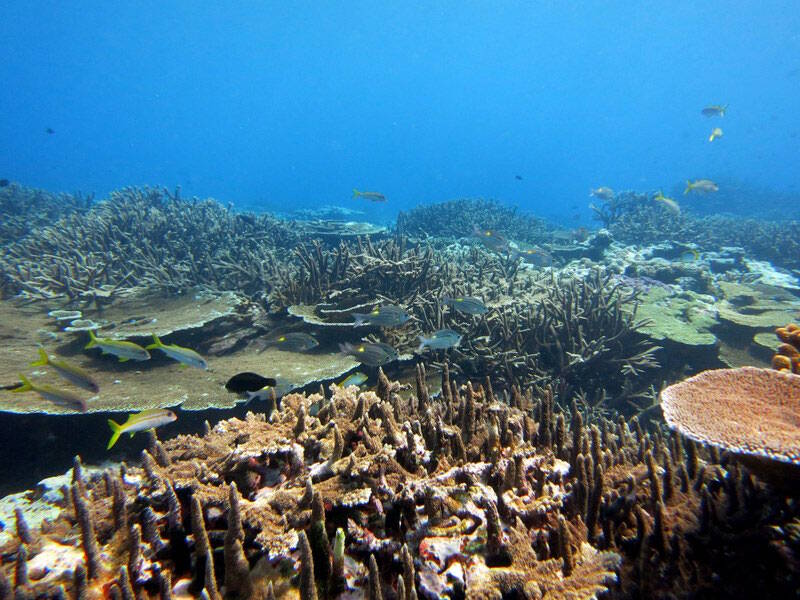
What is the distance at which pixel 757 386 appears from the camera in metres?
2.37

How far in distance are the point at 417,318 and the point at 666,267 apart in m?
8.59

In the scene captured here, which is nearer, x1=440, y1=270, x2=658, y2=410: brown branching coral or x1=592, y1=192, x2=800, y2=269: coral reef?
x1=440, y1=270, x2=658, y2=410: brown branching coral

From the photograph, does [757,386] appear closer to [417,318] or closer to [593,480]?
[593,480]

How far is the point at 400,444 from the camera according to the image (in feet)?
7.46

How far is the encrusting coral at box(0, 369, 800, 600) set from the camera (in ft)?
5.34

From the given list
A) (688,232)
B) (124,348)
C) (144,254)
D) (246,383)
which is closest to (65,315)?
(144,254)

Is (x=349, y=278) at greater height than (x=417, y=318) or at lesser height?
greater

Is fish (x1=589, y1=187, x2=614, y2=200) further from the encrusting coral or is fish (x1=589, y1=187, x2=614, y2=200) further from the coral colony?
the encrusting coral

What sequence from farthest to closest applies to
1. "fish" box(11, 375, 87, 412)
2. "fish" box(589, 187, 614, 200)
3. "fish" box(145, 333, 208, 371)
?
"fish" box(589, 187, 614, 200)
"fish" box(145, 333, 208, 371)
"fish" box(11, 375, 87, 412)

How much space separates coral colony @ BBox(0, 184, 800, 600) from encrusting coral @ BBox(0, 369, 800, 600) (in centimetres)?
1

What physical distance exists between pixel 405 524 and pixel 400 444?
46 centimetres

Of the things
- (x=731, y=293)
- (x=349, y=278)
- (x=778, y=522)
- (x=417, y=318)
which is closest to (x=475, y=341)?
(x=417, y=318)

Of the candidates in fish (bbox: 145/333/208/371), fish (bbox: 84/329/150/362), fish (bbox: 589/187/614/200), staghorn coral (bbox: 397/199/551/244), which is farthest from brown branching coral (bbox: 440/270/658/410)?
staghorn coral (bbox: 397/199/551/244)

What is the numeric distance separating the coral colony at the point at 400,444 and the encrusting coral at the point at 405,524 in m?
0.01
